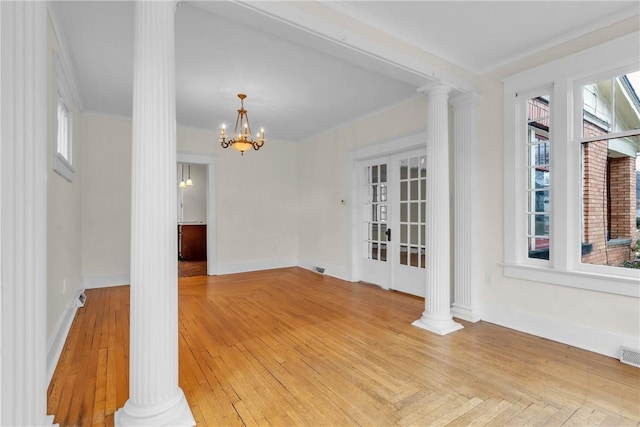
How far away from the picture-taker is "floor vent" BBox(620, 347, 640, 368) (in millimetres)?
2625

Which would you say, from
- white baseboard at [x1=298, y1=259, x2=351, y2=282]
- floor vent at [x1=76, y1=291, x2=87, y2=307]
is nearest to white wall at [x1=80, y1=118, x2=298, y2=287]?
white baseboard at [x1=298, y1=259, x2=351, y2=282]

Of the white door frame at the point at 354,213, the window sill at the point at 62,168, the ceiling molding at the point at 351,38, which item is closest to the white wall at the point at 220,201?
the window sill at the point at 62,168

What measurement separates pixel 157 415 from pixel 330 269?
461 cm

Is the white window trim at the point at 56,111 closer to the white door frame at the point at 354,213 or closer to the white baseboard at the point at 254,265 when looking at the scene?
the white baseboard at the point at 254,265

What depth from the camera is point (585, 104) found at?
3.06 m

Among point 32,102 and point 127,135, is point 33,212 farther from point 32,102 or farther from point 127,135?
point 127,135

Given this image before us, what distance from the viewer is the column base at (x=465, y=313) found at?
3705 mm

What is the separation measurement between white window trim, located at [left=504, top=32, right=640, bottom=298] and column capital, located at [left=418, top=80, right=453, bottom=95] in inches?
26.5

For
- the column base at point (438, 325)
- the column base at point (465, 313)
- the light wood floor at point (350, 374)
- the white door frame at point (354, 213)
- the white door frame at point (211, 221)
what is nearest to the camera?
the light wood floor at point (350, 374)

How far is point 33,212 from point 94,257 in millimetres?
5170

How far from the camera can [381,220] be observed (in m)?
5.41

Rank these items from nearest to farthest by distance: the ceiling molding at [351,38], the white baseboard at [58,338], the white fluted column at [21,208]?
the white fluted column at [21,208] < the ceiling molding at [351,38] < the white baseboard at [58,338]

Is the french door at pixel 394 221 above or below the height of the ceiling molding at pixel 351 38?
below

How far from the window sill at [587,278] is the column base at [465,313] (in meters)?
0.62
